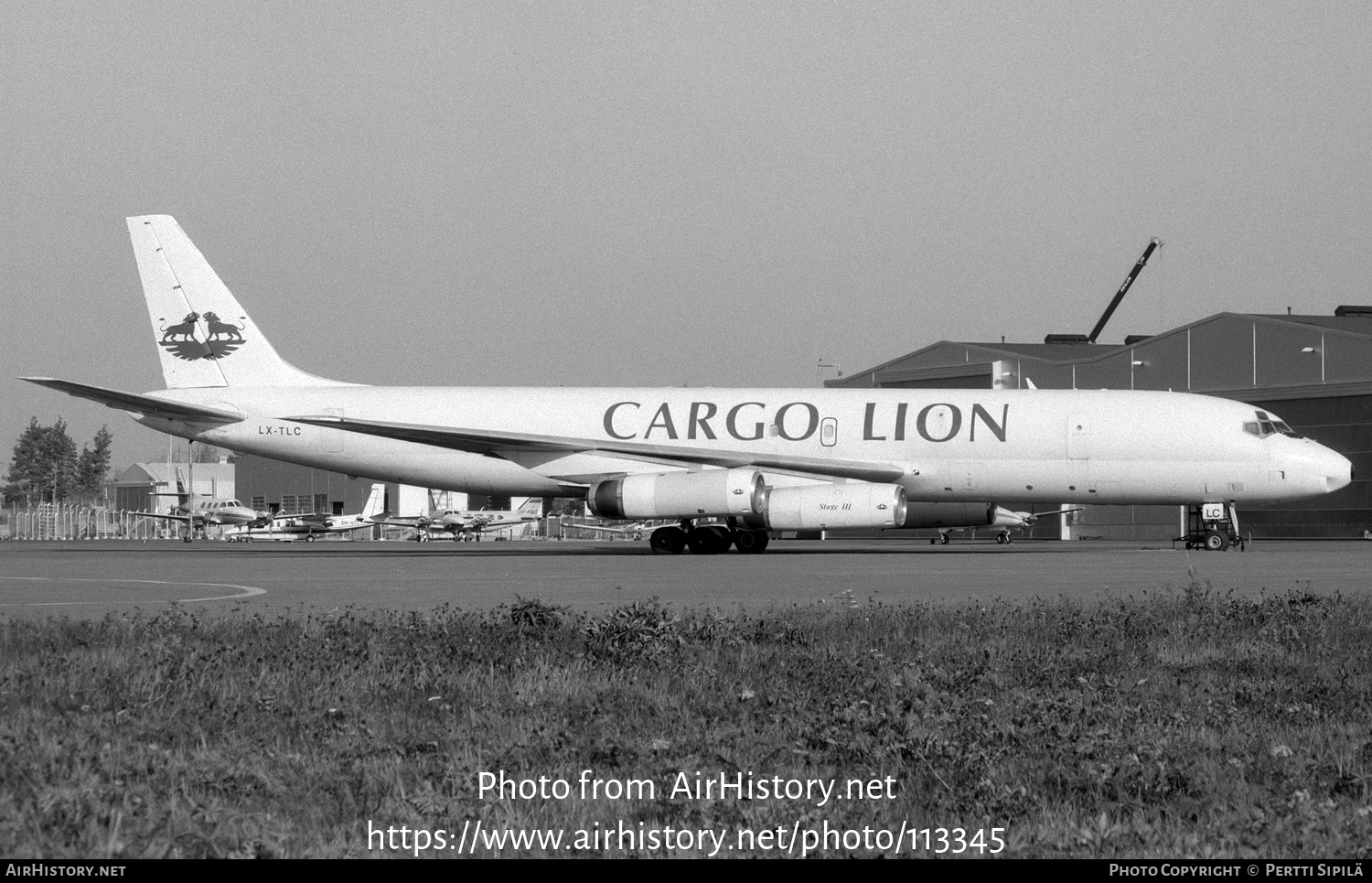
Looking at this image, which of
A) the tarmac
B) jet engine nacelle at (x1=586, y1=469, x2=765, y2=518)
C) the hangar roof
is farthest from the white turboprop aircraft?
the hangar roof

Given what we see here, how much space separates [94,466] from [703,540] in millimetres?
158779

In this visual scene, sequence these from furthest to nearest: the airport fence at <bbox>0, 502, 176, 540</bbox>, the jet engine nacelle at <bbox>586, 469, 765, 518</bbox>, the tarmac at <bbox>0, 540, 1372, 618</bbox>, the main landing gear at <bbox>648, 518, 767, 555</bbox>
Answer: the airport fence at <bbox>0, 502, 176, 540</bbox>, the main landing gear at <bbox>648, 518, 767, 555</bbox>, the jet engine nacelle at <bbox>586, 469, 765, 518</bbox>, the tarmac at <bbox>0, 540, 1372, 618</bbox>

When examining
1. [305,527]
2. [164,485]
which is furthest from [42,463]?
[305,527]

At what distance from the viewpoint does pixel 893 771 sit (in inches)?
266

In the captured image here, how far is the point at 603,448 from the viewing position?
32344 mm

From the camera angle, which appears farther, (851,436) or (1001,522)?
(1001,522)

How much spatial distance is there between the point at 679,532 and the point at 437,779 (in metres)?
27.1

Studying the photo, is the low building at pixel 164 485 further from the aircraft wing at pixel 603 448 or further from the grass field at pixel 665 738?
the grass field at pixel 665 738

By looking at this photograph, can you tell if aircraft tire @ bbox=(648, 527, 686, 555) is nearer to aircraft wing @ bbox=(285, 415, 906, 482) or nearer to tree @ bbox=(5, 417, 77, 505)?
aircraft wing @ bbox=(285, 415, 906, 482)

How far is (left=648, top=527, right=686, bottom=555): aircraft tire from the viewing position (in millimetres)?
33406

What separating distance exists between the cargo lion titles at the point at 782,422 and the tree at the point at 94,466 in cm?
14607

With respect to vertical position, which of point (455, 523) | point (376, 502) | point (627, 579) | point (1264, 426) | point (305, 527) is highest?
point (1264, 426)

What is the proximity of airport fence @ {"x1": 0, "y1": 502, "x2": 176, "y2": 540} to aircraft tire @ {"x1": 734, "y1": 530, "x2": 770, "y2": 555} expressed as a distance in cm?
6204

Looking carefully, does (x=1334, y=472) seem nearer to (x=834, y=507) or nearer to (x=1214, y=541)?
(x=1214, y=541)
